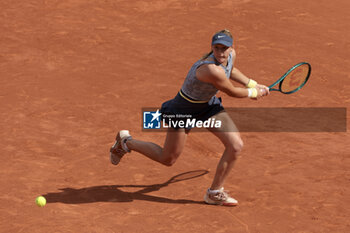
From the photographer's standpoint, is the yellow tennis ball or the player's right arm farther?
the yellow tennis ball

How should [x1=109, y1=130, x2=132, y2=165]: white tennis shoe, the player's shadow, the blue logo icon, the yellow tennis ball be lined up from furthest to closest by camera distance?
the blue logo icon, [x1=109, y1=130, x2=132, y2=165]: white tennis shoe, the player's shadow, the yellow tennis ball

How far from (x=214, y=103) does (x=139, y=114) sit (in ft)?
9.66

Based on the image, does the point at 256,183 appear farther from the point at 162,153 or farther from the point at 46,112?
the point at 46,112

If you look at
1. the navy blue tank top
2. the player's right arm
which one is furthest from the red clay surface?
the player's right arm

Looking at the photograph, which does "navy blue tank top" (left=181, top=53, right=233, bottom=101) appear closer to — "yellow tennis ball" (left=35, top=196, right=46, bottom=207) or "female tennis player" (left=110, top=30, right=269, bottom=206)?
"female tennis player" (left=110, top=30, right=269, bottom=206)

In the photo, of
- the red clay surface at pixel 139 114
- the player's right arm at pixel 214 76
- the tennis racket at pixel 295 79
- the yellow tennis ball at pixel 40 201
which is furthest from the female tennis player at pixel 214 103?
the yellow tennis ball at pixel 40 201

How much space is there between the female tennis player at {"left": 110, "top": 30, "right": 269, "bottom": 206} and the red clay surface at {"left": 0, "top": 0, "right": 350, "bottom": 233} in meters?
0.45

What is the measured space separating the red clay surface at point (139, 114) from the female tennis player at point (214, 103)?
1.48ft

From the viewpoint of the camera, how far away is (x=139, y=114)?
9555 mm

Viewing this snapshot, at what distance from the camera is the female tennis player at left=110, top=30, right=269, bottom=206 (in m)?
6.41

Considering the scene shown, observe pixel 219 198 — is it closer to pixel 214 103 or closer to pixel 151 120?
pixel 214 103

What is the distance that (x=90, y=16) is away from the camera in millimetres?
13828

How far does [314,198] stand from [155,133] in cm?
273

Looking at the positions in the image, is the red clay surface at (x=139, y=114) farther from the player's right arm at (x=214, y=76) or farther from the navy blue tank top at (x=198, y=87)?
the player's right arm at (x=214, y=76)
